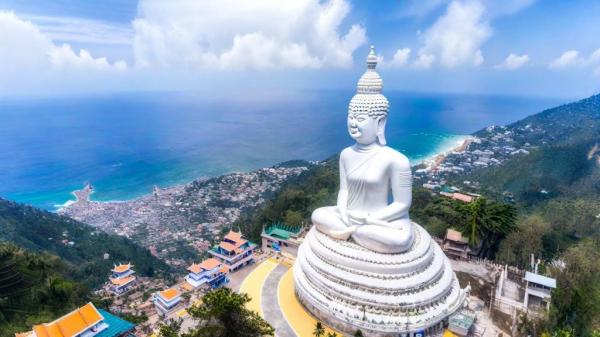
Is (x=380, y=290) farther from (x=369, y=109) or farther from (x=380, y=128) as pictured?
(x=369, y=109)

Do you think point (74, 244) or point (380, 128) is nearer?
point (380, 128)

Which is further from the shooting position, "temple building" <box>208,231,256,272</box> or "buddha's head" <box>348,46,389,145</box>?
"temple building" <box>208,231,256,272</box>

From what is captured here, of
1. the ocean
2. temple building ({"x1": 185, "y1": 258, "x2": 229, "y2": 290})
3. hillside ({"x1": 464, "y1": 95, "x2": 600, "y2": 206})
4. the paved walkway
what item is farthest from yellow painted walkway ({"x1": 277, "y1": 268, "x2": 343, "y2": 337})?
the ocean

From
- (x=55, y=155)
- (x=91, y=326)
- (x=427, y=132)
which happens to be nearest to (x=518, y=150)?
(x=427, y=132)

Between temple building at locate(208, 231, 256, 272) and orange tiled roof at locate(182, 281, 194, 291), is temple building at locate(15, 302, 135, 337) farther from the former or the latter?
temple building at locate(208, 231, 256, 272)

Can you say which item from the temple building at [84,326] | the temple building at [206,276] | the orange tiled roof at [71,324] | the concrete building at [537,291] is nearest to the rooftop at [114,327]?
the temple building at [84,326]

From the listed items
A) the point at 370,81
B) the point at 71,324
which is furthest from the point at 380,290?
the point at 71,324

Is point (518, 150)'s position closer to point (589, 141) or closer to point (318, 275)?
point (589, 141)

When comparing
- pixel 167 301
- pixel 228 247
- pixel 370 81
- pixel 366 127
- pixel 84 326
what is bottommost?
pixel 167 301
